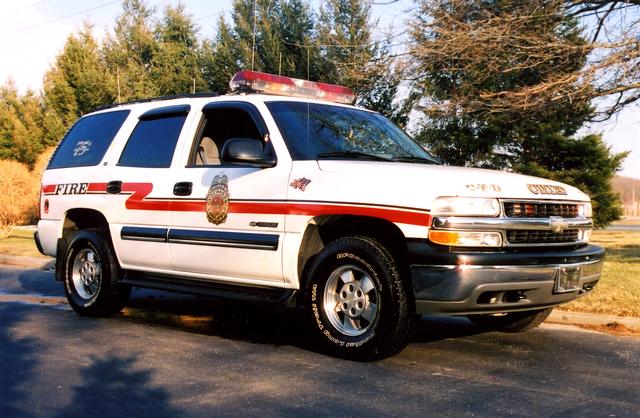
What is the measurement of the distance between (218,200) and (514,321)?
2.73 meters

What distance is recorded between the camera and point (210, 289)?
6164 mm

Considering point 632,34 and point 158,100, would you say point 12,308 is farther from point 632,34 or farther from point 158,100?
point 632,34

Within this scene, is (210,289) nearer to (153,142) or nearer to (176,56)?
(153,142)

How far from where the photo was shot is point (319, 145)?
5801mm

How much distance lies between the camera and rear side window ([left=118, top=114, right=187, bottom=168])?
6.72 metres

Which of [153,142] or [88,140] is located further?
[88,140]

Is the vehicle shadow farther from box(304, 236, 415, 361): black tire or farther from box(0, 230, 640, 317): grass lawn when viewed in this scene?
box(0, 230, 640, 317): grass lawn

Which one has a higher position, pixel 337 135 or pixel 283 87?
pixel 283 87

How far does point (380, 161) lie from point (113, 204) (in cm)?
276

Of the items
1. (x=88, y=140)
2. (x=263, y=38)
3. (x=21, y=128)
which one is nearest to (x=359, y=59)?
(x=88, y=140)

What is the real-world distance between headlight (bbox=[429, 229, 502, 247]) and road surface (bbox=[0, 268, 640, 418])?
0.87 metres

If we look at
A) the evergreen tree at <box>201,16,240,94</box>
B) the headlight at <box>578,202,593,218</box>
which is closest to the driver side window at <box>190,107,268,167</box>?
the headlight at <box>578,202,593,218</box>

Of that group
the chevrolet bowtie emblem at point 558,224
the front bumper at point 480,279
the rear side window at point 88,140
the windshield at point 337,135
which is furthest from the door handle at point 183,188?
the chevrolet bowtie emblem at point 558,224

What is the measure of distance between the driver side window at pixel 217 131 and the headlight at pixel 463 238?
217 centimetres
